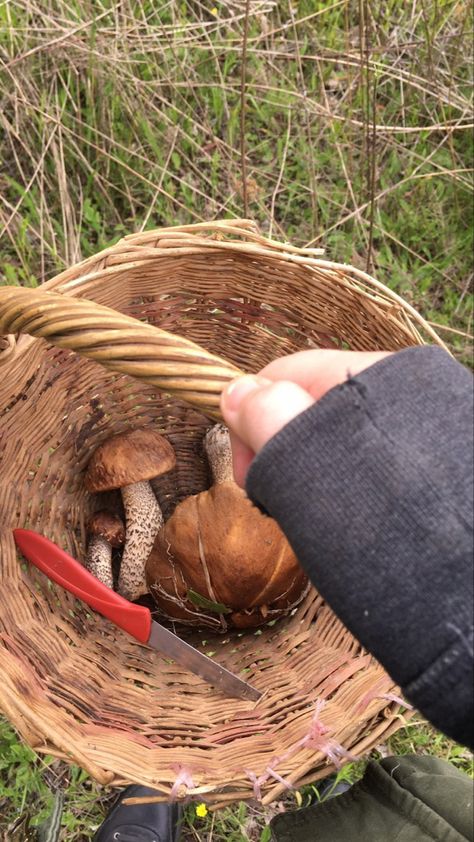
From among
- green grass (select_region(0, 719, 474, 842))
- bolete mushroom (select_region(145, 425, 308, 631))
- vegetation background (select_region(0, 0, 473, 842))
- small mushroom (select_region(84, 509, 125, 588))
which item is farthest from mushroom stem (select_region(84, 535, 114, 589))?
vegetation background (select_region(0, 0, 473, 842))

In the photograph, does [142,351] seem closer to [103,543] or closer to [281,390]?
[281,390]

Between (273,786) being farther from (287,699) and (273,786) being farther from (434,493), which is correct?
(434,493)

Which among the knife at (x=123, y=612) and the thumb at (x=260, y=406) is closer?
the thumb at (x=260, y=406)

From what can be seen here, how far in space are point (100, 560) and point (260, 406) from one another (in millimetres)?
1017

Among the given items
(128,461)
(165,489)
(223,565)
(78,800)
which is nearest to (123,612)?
(223,565)

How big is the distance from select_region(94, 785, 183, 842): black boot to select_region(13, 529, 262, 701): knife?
49 cm

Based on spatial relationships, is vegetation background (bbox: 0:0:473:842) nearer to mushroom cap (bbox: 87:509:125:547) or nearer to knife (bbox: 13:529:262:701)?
knife (bbox: 13:529:262:701)

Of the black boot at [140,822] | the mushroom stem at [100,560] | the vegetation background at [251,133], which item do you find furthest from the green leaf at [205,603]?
the vegetation background at [251,133]

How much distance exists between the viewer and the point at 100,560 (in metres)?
1.70

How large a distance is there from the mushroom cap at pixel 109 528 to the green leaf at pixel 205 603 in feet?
0.91

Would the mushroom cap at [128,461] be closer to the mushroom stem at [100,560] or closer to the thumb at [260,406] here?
the mushroom stem at [100,560]

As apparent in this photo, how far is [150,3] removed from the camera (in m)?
2.14

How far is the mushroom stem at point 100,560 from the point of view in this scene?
1691 mm

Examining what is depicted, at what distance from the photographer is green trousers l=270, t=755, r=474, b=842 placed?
129cm
